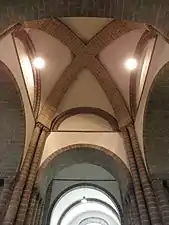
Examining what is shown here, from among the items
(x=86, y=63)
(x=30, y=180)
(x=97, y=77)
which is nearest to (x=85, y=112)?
(x=97, y=77)

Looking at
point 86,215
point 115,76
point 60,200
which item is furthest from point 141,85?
point 86,215

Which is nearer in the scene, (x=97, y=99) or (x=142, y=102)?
(x=142, y=102)

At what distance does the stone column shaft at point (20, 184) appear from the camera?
15.4 feet

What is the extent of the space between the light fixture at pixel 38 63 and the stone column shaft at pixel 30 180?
5.13 feet

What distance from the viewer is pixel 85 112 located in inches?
302

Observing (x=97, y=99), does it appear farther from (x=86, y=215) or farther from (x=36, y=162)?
(x=86, y=215)

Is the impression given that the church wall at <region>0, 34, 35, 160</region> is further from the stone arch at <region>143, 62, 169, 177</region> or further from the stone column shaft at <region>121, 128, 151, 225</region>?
the stone arch at <region>143, 62, 169, 177</region>

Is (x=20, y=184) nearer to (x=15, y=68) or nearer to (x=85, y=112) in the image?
(x=15, y=68)

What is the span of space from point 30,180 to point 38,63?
291 cm

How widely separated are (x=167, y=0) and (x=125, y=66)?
3.72 metres

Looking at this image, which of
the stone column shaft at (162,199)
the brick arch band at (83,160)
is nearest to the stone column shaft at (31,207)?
the brick arch band at (83,160)

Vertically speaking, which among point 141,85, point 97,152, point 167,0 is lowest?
point 167,0

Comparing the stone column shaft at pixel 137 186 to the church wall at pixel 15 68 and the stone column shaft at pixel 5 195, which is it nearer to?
the church wall at pixel 15 68

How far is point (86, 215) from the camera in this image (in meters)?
13.4
